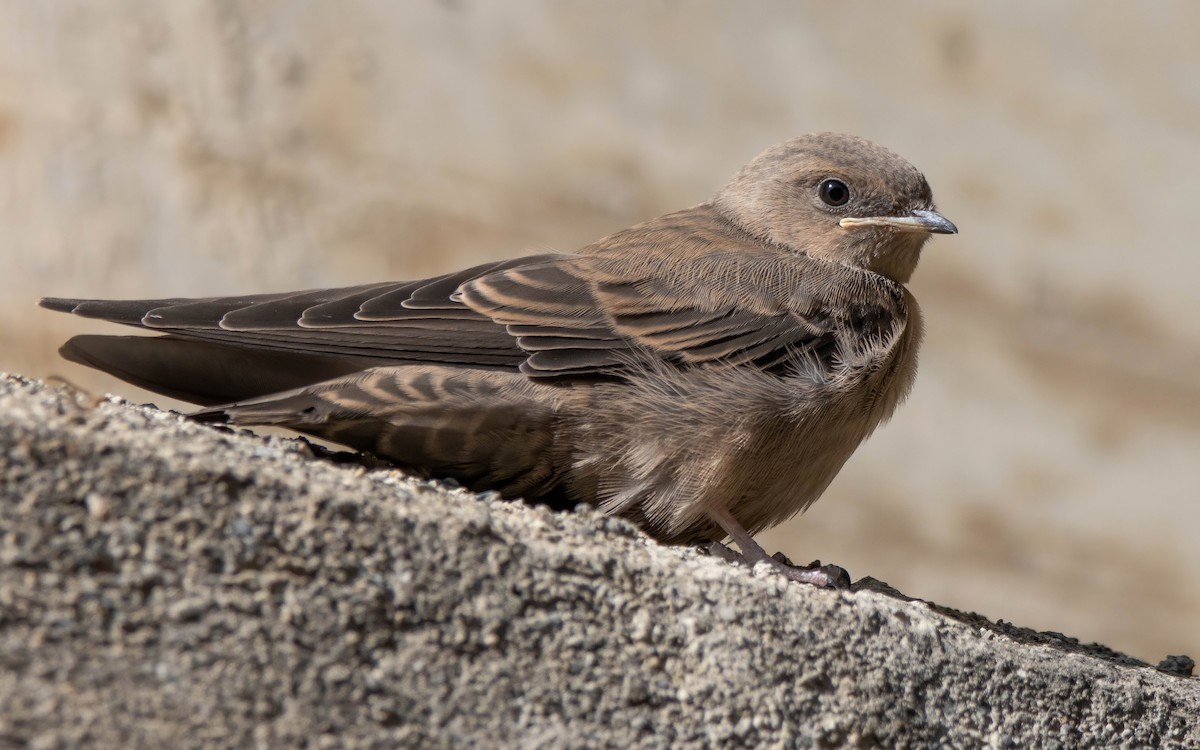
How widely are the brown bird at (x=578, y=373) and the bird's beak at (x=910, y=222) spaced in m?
0.65

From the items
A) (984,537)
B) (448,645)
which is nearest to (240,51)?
(984,537)

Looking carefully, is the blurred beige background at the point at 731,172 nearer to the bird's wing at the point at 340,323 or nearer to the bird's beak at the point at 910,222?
the bird's beak at the point at 910,222

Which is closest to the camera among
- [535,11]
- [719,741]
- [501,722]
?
[501,722]

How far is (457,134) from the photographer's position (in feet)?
23.7

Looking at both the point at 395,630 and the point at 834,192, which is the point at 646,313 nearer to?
the point at 834,192

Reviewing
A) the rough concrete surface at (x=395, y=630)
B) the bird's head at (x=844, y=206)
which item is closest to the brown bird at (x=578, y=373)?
the rough concrete surface at (x=395, y=630)

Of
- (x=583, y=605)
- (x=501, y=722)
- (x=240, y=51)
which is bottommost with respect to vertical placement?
(x=501, y=722)

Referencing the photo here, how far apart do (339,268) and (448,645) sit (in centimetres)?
498

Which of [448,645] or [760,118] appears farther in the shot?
[760,118]

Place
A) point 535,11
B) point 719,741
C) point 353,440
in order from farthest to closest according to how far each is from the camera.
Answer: point 535,11 < point 353,440 < point 719,741

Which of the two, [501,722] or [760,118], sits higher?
[760,118]

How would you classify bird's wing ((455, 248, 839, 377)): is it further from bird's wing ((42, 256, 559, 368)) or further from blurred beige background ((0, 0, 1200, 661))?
blurred beige background ((0, 0, 1200, 661))

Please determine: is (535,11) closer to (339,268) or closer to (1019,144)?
(339,268)

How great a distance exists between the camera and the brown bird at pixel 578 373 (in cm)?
373
